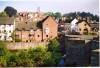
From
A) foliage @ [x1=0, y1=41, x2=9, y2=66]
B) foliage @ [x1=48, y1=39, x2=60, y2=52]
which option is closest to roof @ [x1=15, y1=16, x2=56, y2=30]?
foliage @ [x1=48, y1=39, x2=60, y2=52]

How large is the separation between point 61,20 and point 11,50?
2.14 meters

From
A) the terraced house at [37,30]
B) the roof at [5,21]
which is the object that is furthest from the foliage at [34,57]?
the roof at [5,21]

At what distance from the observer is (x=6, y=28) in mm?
5578

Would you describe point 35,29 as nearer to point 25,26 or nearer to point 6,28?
point 25,26

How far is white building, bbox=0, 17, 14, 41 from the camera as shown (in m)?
5.35

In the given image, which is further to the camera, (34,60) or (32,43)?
(32,43)

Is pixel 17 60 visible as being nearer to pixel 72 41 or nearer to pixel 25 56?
pixel 25 56

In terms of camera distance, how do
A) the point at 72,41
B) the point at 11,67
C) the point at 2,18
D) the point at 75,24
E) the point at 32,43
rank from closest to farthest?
the point at 11,67 < the point at 72,41 < the point at 32,43 < the point at 2,18 < the point at 75,24

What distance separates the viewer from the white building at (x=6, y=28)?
5.35m

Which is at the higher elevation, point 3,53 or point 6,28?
point 6,28

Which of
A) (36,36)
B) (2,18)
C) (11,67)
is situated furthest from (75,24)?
(11,67)

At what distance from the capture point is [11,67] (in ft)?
15.1

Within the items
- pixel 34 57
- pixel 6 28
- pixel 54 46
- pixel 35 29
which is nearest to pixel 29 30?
pixel 35 29

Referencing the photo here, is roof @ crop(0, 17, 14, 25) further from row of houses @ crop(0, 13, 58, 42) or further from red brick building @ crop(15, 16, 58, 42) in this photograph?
red brick building @ crop(15, 16, 58, 42)
